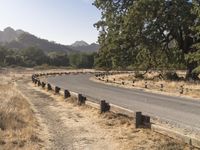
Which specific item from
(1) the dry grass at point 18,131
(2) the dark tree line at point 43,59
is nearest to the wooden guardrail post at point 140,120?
(1) the dry grass at point 18,131

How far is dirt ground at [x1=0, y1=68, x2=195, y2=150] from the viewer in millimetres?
12766

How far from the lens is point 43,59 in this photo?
150 m

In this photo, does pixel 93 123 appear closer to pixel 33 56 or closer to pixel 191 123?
pixel 191 123

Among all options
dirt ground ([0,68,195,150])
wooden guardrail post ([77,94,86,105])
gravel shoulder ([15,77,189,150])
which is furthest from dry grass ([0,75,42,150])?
wooden guardrail post ([77,94,86,105])

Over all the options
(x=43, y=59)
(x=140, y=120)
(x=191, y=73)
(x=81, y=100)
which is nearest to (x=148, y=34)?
(x=191, y=73)

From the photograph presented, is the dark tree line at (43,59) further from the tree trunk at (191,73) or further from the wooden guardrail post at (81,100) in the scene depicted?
the wooden guardrail post at (81,100)

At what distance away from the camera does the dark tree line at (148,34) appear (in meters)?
43.2

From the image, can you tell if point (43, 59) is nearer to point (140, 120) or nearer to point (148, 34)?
point (148, 34)

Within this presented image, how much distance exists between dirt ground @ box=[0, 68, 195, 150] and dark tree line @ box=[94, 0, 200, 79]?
78.2ft

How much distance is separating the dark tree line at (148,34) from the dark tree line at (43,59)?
8129cm

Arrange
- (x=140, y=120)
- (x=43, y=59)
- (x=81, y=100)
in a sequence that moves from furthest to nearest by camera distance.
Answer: (x=43, y=59) → (x=81, y=100) → (x=140, y=120)

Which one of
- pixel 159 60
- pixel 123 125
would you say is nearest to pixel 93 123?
pixel 123 125

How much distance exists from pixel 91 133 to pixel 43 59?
136312mm

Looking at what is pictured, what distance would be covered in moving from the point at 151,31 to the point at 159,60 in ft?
16.0
